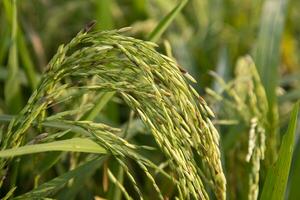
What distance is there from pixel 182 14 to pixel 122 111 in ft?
1.93

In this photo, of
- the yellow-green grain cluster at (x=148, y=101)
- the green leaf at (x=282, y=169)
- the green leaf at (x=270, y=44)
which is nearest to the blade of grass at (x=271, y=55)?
the green leaf at (x=270, y=44)

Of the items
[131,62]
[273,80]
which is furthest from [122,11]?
[131,62]

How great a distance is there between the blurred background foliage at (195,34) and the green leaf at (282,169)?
55cm

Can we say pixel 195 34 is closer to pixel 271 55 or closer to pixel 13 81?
pixel 271 55

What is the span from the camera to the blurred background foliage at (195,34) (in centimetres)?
170

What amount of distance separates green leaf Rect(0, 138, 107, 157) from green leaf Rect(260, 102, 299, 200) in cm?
25

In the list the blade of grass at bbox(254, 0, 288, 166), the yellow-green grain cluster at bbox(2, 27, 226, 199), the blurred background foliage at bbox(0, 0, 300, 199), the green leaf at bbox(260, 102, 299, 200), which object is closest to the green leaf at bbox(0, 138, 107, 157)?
the yellow-green grain cluster at bbox(2, 27, 226, 199)

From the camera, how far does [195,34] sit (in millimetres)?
2275

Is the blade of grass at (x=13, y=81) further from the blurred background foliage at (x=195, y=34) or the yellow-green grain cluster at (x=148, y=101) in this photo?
the yellow-green grain cluster at (x=148, y=101)

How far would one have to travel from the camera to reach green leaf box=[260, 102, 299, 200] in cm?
98

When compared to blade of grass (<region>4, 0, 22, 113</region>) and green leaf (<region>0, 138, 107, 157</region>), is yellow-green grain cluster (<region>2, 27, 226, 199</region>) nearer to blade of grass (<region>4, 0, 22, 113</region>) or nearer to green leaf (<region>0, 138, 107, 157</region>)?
green leaf (<region>0, 138, 107, 157</region>)

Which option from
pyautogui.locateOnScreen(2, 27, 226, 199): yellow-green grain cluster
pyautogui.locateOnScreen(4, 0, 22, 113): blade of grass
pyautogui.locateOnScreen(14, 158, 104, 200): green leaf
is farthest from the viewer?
pyautogui.locateOnScreen(4, 0, 22, 113): blade of grass

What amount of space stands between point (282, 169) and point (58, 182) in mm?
342

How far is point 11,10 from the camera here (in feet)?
4.25
